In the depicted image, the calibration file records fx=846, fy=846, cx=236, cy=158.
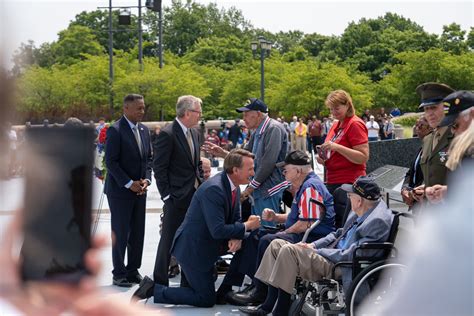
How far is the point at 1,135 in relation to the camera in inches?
32.3

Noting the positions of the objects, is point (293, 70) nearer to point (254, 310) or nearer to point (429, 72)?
point (429, 72)

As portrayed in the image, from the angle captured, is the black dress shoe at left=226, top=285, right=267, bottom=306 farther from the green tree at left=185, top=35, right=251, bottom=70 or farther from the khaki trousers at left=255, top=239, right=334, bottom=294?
the green tree at left=185, top=35, right=251, bottom=70

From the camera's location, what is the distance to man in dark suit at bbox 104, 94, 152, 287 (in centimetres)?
823

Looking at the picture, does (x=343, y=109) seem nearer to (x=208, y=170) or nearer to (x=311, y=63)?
(x=208, y=170)

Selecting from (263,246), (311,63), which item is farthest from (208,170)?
(311,63)

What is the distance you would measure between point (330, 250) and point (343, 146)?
5.19 ft

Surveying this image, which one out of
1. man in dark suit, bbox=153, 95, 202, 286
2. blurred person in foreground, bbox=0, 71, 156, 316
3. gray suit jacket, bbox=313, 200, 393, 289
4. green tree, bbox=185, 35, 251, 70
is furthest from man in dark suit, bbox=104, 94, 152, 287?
green tree, bbox=185, 35, 251, 70

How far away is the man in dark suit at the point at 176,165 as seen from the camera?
8.09 meters

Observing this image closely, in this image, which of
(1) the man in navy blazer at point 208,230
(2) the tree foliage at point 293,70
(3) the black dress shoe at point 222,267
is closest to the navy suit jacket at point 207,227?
(1) the man in navy blazer at point 208,230

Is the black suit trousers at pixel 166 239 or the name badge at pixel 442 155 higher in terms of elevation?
the name badge at pixel 442 155

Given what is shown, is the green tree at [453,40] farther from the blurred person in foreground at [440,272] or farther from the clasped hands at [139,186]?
the blurred person in foreground at [440,272]

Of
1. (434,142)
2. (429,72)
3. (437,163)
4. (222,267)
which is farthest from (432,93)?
(429,72)

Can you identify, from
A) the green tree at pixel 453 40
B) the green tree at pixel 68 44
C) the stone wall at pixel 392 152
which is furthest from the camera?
the green tree at pixel 453 40

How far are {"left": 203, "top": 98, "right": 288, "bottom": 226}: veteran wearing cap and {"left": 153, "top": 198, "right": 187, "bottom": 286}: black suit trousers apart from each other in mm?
701
